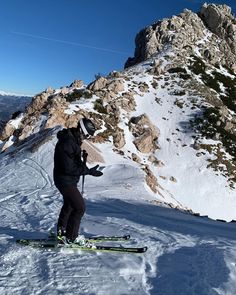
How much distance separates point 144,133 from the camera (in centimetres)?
5062

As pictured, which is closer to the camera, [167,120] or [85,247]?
[85,247]

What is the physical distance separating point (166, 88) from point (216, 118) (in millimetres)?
10768

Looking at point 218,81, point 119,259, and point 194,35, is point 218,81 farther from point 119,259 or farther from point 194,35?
point 119,259

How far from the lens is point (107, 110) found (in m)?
52.6

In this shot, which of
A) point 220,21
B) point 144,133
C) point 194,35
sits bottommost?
point 144,133

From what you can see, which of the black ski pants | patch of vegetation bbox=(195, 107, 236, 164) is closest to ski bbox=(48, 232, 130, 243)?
the black ski pants

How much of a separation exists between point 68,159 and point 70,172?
30 centimetres

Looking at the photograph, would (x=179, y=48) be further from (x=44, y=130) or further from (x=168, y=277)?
(x=168, y=277)

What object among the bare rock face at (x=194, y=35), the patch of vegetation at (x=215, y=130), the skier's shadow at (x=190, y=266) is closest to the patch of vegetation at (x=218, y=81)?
the bare rock face at (x=194, y=35)

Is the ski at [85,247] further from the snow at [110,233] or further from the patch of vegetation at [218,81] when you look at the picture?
the patch of vegetation at [218,81]

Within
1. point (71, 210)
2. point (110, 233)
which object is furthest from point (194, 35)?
point (71, 210)

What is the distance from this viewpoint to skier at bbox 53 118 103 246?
9148mm

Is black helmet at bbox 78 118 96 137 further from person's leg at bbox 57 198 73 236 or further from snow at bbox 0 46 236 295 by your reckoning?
snow at bbox 0 46 236 295

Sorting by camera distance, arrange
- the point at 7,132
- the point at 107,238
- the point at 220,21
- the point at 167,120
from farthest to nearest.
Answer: the point at 220,21
the point at 167,120
the point at 7,132
the point at 107,238
